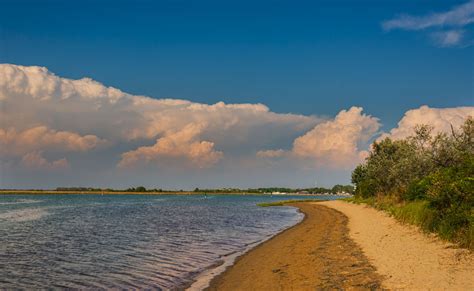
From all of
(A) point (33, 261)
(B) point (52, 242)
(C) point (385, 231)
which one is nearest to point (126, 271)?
(A) point (33, 261)

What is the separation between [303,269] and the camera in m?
17.7

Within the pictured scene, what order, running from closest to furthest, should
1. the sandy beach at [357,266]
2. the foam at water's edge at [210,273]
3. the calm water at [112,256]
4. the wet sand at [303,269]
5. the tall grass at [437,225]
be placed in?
the sandy beach at [357,266] < the wet sand at [303,269] < the foam at water's edge at [210,273] < the calm water at [112,256] < the tall grass at [437,225]

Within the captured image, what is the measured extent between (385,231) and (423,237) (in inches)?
232

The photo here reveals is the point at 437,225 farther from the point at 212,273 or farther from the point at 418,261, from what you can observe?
the point at 212,273

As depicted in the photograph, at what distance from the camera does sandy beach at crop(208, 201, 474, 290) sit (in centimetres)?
1428

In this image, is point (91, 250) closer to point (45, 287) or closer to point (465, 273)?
point (45, 287)

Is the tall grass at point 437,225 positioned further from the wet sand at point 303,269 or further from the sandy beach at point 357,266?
the wet sand at point 303,269

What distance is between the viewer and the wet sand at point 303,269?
14891mm

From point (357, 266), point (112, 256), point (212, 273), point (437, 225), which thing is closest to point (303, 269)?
point (357, 266)

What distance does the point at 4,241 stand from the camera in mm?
31109

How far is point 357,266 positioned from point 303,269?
7.86 feet

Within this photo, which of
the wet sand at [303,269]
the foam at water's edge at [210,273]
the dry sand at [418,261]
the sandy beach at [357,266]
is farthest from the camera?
the foam at water's edge at [210,273]

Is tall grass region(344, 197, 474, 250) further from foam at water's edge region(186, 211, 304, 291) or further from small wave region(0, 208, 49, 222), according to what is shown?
small wave region(0, 208, 49, 222)

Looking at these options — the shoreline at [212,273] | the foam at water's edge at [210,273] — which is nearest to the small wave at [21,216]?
the shoreline at [212,273]
